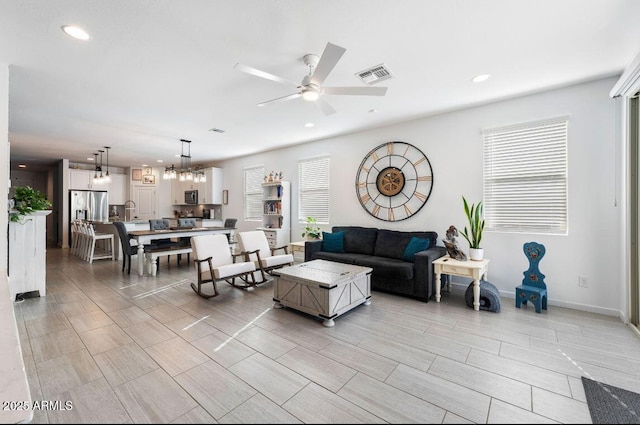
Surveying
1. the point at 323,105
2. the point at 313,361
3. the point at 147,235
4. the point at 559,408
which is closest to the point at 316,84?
the point at 323,105

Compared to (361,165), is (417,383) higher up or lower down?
lower down

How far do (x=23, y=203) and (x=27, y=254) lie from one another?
690mm

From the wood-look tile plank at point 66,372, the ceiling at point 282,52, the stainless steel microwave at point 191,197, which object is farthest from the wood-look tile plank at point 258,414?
the stainless steel microwave at point 191,197

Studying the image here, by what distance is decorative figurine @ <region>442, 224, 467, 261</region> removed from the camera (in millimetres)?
3721

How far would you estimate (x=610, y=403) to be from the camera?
1.81 m

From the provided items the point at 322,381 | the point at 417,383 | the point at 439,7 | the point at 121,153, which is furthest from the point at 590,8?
the point at 121,153

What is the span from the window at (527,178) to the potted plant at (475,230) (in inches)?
8.2

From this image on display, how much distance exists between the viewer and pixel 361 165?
530 cm

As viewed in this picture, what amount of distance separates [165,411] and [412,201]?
418 centimetres

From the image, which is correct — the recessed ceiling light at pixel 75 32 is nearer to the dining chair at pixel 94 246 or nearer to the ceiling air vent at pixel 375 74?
the ceiling air vent at pixel 375 74

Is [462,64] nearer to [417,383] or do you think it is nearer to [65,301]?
[417,383]

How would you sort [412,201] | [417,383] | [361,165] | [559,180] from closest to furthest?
[417,383] → [559,180] → [412,201] → [361,165]

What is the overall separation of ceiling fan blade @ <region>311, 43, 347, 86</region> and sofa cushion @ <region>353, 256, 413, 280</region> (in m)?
2.61

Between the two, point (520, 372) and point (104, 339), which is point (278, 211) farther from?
point (520, 372)
